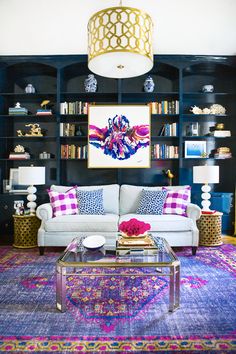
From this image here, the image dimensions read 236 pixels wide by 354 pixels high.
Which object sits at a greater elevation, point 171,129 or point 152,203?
point 171,129

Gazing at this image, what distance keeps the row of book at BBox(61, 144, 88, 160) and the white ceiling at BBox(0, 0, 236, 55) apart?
165cm

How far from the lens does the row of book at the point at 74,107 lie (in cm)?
479

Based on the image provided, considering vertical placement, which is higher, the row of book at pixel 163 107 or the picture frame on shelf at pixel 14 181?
the row of book at pixel 163 107

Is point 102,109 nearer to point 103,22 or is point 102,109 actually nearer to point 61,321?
point 103,22

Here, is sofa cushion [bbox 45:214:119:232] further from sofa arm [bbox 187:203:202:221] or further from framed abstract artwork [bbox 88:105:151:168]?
framed abstract artwork [bbox 88:105:151:168]

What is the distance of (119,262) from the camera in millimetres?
2174

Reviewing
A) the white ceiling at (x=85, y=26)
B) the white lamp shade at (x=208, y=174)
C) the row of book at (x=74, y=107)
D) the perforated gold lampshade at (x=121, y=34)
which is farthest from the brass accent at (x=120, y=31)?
the white ceiling at (x=85, y=26)

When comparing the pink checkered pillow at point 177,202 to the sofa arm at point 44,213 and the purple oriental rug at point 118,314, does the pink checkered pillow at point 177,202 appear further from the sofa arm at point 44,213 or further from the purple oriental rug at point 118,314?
the sofa arm at point 44,213

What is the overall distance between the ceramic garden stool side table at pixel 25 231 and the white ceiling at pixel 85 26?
112 inches

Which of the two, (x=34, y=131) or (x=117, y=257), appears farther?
(x=34, y=131)

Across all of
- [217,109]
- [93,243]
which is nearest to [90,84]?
[217,109]

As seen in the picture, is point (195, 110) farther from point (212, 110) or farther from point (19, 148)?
point (19, 148)

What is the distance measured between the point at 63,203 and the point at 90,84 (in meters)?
2.06

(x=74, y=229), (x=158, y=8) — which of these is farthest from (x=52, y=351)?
(x=158, y=8)
